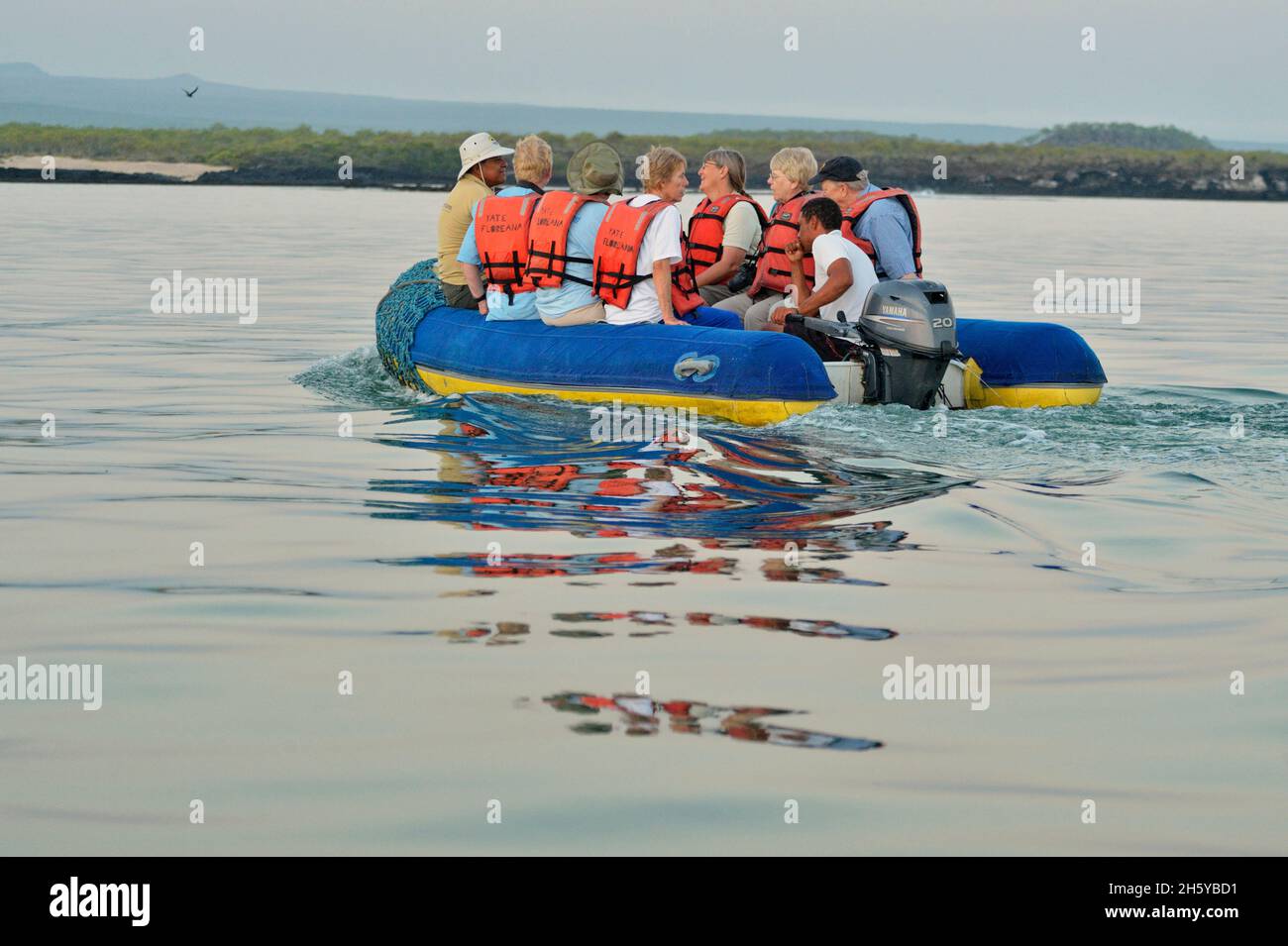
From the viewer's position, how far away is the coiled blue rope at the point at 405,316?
406 inches

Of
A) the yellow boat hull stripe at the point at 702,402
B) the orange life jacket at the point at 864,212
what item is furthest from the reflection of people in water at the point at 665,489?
the orange life jacket at the point at 864,212

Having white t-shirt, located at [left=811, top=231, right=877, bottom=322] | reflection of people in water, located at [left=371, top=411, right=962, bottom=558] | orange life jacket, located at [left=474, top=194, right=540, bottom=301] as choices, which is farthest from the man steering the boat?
orange life jacket, located at [left=474, top=194, right=540, bottom=301]

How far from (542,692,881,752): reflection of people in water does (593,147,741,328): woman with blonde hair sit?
4534 millimetres

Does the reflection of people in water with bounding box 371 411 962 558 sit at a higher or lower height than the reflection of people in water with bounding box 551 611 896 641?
higher

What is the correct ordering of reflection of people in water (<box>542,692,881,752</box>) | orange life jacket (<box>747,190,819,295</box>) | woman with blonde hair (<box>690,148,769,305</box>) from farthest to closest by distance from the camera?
woman with blonde hair (<box>690,148,769,305</box>)
orange life jacket (<box>747,190,819,295</box>)
reflection of people in water (<box>542,692,881,752</box>)

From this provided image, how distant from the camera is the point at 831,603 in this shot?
524 cm

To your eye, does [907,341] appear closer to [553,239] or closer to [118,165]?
[553,239]

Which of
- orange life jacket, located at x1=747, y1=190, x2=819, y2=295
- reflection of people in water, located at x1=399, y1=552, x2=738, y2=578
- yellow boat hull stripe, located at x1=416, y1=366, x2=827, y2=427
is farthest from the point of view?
orange life jacket, located at x1=747, y1=190, x2=819, y2=295

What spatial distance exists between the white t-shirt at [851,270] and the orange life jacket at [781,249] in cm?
13

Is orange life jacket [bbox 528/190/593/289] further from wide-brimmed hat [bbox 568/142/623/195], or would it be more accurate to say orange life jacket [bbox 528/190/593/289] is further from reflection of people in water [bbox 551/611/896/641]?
reflection of people in water [bbox 551/611/896/641]

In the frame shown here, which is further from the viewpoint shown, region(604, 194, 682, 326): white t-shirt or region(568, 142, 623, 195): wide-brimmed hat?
region(568, 142, 623, 195): wide-brimmed hat

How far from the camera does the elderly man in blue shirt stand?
9.14 m

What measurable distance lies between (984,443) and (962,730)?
4.08m

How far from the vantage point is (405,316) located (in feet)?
34.3
